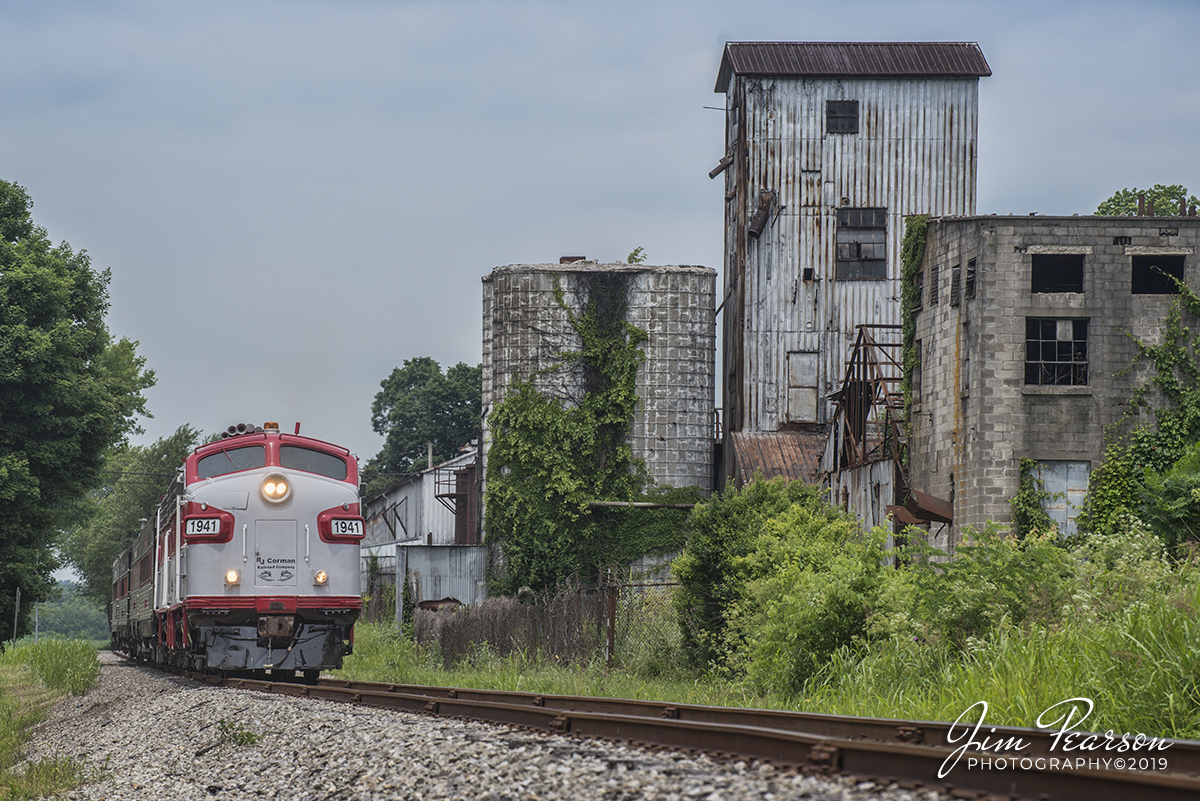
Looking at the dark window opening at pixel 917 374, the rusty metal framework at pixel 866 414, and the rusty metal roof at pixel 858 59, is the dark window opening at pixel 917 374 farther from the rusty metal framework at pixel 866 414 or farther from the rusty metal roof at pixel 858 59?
the rusty metal roof at pixel 858 59

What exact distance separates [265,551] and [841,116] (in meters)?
24.6

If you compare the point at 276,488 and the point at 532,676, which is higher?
the point at 276,488

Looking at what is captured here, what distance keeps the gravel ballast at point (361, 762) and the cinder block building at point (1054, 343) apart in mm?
14173

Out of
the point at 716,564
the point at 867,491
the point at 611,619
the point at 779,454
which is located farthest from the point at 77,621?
the point at 716,564

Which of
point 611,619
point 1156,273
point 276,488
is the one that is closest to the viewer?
point 276,488

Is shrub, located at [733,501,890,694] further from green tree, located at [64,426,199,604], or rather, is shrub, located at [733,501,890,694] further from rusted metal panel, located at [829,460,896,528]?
green tree, located at [64,426,199,604]

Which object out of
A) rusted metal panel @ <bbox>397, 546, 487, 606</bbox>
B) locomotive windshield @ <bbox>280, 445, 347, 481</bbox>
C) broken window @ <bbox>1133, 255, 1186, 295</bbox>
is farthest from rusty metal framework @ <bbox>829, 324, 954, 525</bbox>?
rusted metal panel @ <bbox>397, 546, 487, 606</bbox>

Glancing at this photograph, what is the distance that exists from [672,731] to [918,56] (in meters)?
32.1

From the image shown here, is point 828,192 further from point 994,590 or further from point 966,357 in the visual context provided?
point 994,590

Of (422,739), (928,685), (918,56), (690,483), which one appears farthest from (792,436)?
(422,739)

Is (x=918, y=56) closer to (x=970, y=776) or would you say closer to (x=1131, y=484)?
(x=1131, y=484)

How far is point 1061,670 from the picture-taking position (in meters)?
8.87

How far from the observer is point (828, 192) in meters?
35.7

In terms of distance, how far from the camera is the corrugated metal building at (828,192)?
35.4 meters
